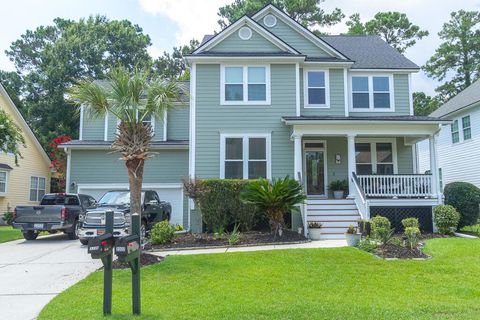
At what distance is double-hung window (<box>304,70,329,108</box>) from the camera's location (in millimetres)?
17062

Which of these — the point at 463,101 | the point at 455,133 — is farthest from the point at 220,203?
the point at 455,133

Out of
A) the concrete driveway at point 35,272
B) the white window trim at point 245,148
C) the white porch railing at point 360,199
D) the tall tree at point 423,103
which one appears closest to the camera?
the concrete driveway at point 35,272

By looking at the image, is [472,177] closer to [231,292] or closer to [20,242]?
[231,292]

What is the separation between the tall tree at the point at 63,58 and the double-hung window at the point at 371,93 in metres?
20.6

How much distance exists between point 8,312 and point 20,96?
37.0 m

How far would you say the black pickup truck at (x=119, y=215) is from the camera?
11546 mm

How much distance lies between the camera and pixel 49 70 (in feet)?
113

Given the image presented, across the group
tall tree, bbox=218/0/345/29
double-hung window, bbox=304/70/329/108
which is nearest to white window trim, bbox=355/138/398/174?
double-hung window, bbox=304/70/329/108

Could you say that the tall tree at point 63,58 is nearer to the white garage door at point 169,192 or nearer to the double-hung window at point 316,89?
the white garage door at point 169,192

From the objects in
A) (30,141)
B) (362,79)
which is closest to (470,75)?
(362,79)

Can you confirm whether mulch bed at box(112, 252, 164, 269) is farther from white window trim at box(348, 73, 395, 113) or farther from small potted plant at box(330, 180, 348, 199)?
white window trim at box(348, 73, 395, 113)

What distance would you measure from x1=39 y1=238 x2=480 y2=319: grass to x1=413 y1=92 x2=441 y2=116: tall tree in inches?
1269

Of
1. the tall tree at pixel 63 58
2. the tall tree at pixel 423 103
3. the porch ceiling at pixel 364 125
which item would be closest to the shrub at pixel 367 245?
the porch ceiling at pixel 364 125

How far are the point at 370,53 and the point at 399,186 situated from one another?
749 centimetres
